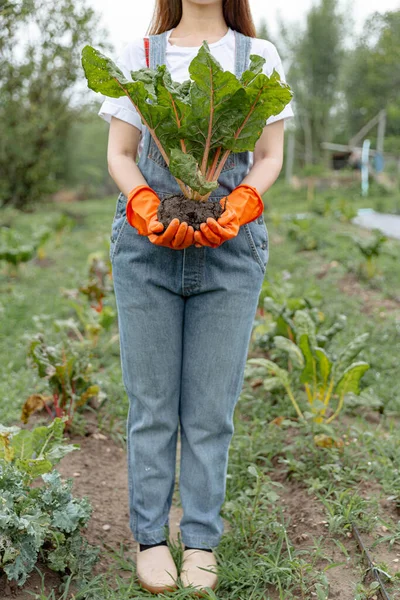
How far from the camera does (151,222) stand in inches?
67.7

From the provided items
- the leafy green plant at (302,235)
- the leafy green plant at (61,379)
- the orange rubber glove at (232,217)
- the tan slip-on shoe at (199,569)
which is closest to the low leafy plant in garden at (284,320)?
the leafy green plant at (61,379)

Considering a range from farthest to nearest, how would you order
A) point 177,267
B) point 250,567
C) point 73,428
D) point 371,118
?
point 371,118, point 73,428, point 250,567, point 177,267

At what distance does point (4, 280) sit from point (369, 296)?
12.1 feet

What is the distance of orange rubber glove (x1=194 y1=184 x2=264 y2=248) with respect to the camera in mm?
1701

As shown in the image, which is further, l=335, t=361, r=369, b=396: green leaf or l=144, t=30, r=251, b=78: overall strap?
l=335, t=361, r=369, b=396: green leaf

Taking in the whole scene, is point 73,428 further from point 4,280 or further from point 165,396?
point 4,280

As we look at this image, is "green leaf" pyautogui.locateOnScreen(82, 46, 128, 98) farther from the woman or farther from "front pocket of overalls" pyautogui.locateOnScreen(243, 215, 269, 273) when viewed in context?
"front pocket of overalls" pyautogui.locateOnScreen(243, 215, 269, 273)

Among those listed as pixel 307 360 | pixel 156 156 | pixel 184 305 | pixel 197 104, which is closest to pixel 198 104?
pixel 197 104

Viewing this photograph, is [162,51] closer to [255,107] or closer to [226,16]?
[226,16]

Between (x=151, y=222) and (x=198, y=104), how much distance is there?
34 cm

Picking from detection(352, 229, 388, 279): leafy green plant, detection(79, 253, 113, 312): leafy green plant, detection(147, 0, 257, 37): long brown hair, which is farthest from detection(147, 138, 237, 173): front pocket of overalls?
detection(352, 229, 388, 279): leafy green plant

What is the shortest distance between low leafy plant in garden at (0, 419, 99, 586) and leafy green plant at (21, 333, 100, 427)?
0.83 meters

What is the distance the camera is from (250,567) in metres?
2.13

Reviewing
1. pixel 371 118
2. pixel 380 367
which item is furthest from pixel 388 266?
pixel 371 118
